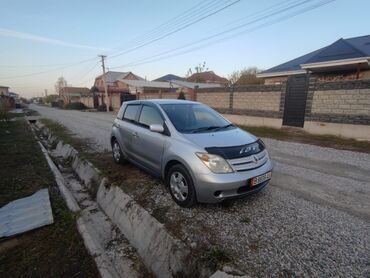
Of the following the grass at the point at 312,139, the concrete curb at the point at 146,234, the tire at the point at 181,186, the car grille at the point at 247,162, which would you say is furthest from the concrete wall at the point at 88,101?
the car grille at the point at 247,162

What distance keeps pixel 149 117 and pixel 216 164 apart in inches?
79.5

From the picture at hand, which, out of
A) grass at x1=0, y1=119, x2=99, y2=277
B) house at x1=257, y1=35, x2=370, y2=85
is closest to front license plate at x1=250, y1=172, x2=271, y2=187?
grass at x1=0, y1=119, x2=99, y2=277

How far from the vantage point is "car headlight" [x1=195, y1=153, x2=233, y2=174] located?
3059 millimetres

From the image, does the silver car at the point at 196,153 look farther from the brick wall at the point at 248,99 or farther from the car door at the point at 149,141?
the brick wall at the point at 248,99

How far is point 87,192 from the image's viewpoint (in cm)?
516

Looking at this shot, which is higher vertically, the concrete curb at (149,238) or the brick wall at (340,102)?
the brick wall at (340,102)

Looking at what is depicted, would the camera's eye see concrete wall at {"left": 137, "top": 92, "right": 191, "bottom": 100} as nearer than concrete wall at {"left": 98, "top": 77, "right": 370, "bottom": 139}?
No

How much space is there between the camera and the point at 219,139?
3.46 meters

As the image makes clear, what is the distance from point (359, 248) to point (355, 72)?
15.2 metres

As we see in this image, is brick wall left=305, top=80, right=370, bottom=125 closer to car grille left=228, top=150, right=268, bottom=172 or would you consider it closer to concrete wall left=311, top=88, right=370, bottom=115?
concrete wall left=311, top=88, right=370, bottom=115

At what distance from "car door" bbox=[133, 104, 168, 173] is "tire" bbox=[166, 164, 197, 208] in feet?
1.44

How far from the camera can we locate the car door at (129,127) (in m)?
4.92

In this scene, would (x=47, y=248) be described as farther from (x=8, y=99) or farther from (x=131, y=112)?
(x=8, y=99)

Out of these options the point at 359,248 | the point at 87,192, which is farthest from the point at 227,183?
the point at 87,192
